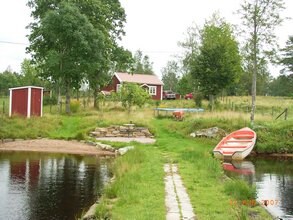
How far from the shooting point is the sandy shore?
21266mm

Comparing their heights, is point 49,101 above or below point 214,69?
below

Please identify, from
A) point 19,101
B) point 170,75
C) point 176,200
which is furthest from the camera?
point 170,75

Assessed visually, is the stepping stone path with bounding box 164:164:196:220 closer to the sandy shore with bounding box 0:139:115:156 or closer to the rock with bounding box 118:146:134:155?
the rock with bounding box 118:146:134:155

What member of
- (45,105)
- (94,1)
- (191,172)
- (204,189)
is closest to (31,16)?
(94,1)

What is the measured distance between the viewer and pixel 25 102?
3002cm

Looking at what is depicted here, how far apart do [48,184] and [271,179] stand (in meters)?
7.87

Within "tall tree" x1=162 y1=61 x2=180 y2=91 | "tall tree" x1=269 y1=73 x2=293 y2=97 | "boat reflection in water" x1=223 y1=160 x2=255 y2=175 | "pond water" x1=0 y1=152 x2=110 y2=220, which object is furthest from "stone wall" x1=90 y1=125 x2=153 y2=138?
"tall tree" x1=162 y1=61 x2=180 y2=91

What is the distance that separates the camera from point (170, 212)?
338 inches

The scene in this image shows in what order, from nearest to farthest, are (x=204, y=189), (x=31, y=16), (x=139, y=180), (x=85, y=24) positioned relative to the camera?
(x=204, y=189) → (x=139, y=180) → (x=85, y=24) → (x=31, y=16)

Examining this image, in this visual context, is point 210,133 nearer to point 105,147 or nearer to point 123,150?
point 105,147

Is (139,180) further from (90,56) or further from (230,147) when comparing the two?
(90,56)

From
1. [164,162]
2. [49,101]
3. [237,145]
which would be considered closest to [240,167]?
[237,145]

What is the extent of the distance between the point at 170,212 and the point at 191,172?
16.5ft

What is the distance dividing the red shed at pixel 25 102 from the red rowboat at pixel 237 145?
14317 millimetres
